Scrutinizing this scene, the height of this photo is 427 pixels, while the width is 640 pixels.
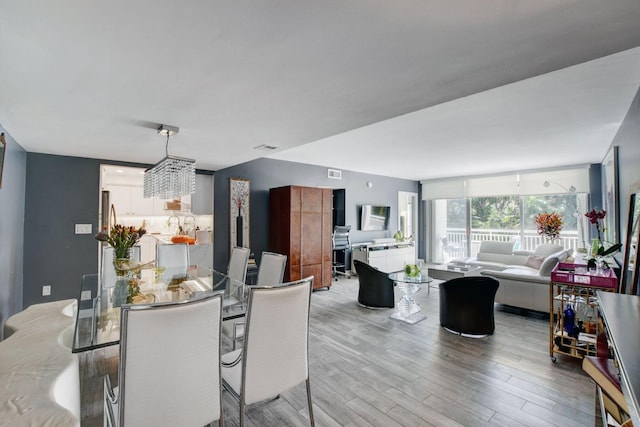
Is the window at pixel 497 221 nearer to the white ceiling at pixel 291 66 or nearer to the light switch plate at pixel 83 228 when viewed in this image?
the white ceiling at pixel 291 66

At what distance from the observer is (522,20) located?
47.4 inches

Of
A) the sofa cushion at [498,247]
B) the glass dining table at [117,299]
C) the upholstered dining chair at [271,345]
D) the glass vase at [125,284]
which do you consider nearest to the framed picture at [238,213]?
the glass dining table at [117,299]

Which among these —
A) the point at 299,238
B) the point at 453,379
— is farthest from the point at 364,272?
the point at 453,379

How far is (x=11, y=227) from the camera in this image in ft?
10.8

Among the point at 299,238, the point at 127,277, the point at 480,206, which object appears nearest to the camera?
the point at 127,277

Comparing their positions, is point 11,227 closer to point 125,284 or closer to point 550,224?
point 125,284

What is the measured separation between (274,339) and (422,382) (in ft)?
5.07

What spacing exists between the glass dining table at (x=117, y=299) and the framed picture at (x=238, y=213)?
6.32 feet

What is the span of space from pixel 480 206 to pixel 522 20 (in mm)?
7932

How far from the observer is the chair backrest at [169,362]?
132 centimetres

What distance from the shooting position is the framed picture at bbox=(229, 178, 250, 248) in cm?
545

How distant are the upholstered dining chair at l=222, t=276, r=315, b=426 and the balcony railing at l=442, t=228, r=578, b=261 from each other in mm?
6829

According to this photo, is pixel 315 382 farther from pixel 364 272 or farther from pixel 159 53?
pixel 159 53

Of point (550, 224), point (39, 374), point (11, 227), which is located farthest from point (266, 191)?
point (550, 224)
